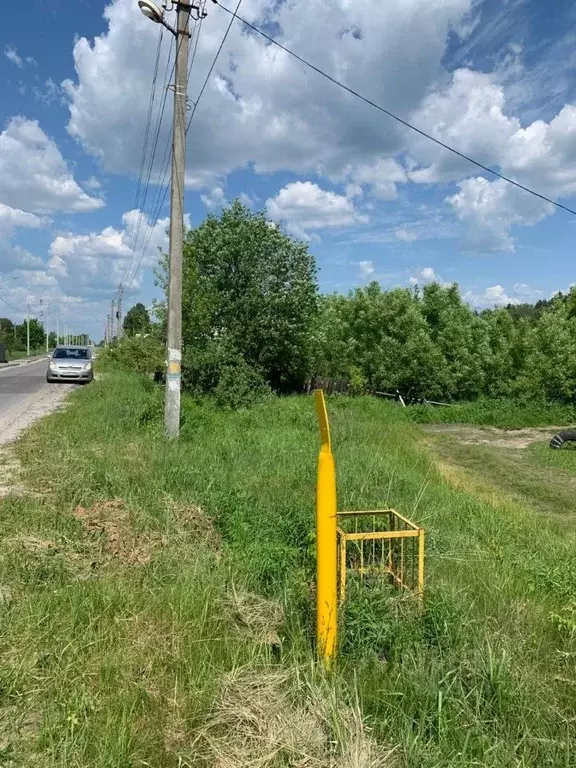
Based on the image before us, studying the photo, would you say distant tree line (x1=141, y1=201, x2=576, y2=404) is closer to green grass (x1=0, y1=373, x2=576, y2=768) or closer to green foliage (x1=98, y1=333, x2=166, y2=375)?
green foliage (x1=98, y1=333, x2=166, y2=375)

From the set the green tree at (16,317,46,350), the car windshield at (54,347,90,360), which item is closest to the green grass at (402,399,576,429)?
the car windshield at (54,347,90,360)

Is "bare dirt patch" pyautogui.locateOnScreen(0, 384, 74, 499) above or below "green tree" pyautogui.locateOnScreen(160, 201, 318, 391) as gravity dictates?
below

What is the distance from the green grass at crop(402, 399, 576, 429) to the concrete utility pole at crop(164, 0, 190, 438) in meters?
14.5

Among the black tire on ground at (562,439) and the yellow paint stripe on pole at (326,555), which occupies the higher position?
the yellow paint stripe on pole at (326,555)

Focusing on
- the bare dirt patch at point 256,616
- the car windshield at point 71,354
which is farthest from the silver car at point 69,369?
the bare dirt patch at point 256,616

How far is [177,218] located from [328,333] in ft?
57.9

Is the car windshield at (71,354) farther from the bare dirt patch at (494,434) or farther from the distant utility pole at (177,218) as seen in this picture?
the distant utility pole at (177,218)

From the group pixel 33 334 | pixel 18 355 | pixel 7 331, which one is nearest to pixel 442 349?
pixel 18 355

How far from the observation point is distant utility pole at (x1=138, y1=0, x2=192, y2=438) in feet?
34.8

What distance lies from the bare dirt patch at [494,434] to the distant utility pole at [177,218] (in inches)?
432

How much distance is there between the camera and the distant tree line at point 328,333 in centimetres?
1880

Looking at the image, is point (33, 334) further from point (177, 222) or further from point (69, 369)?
point (177, 222)

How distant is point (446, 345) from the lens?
93.6 ft

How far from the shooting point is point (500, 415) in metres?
23.9
